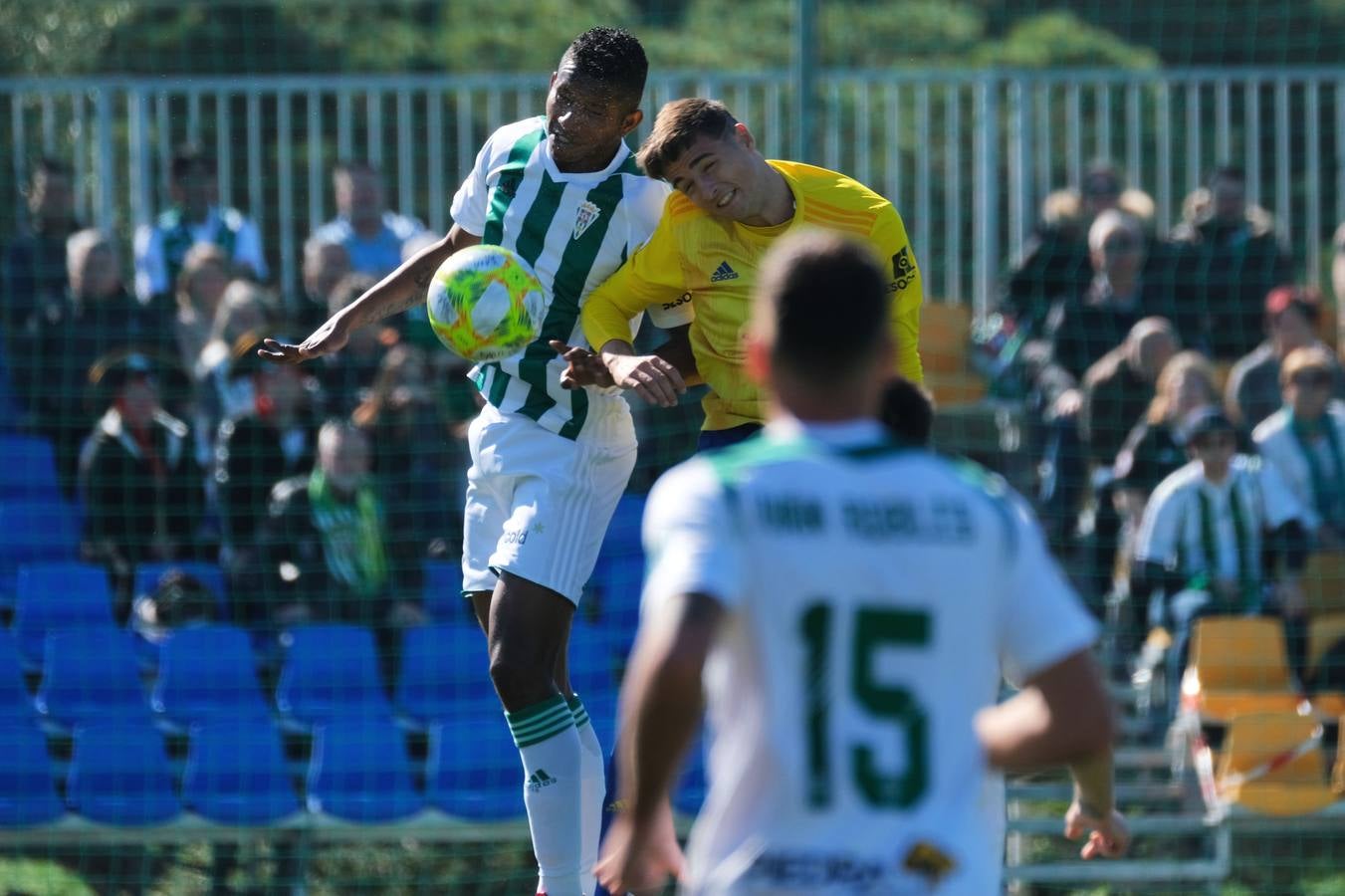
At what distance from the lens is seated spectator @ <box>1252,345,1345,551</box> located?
8.24 metres

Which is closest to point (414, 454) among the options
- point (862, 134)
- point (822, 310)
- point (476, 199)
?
point (862, 134)

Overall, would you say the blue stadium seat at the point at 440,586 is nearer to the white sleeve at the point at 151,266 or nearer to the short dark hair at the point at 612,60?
the white sleeve at the point at 151,266

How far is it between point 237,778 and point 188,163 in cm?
274

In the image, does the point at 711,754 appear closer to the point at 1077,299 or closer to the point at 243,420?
the point at 243,420

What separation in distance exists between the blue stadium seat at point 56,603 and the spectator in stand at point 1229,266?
499cm

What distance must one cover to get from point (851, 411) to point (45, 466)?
252 inches

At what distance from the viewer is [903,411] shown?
3.52m

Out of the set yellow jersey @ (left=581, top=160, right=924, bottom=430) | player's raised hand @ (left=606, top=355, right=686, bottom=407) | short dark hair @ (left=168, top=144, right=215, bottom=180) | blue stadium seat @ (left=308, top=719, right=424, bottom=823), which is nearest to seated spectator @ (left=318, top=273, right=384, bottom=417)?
short dark hair @ (left=168, top=144, right=215, bottom=180)

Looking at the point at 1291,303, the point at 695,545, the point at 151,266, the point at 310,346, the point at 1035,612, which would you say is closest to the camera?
the point at 695,545

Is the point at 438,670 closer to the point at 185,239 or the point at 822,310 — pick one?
the point at 185,239

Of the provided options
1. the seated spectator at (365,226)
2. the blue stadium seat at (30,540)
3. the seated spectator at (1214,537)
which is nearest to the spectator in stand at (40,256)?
the blue stadium seat at (30,540)

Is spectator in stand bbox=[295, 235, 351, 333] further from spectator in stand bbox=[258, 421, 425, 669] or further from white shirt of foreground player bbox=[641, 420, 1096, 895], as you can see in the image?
white shirt of foreground player bbox=[641, 420, 1096, 895]

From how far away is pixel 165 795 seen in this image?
25.3ft

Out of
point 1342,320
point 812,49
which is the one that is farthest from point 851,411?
point 1342,320
